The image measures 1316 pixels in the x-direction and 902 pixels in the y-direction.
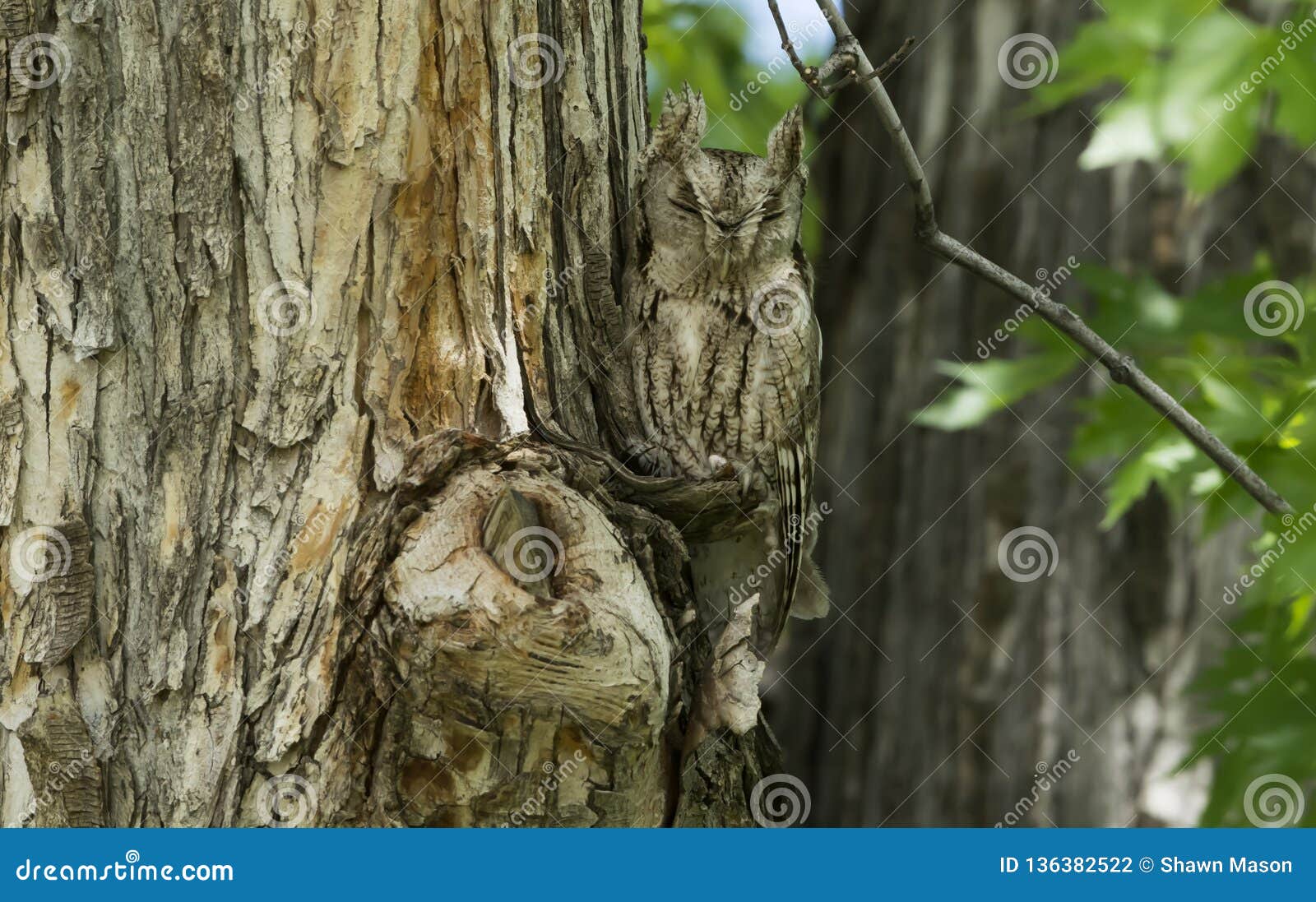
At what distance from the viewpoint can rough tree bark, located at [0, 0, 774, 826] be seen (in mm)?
2055

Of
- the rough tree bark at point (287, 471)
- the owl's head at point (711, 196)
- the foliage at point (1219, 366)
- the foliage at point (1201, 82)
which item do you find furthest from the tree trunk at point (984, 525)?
the rough tree bark at point (287, 471)

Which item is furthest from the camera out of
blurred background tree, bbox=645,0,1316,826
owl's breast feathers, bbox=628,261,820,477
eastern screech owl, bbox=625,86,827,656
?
blurred background tree, bbox=645,0,1316,826

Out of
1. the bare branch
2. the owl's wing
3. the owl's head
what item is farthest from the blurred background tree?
the bare branch

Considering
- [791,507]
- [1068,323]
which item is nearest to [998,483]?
[791,507]

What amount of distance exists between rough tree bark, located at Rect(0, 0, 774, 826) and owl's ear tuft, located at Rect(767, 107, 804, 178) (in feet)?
3.37

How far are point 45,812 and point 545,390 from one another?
49.0 inches

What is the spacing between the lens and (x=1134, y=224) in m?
4.86

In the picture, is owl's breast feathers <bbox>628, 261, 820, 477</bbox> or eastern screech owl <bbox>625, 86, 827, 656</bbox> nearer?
eastern screech owl <bbox>625, 86, 827, 656</bbox>

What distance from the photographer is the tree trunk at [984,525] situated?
475cm

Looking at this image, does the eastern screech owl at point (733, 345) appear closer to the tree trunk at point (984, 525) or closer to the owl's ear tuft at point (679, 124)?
the owl's ear tuft at point (679, 124)

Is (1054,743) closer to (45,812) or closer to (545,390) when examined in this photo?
(545,390)

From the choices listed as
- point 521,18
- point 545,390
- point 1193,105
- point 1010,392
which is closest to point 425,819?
point 545,390

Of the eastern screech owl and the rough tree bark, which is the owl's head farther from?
the rough tree bark

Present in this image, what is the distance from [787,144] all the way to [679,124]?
345 mm
